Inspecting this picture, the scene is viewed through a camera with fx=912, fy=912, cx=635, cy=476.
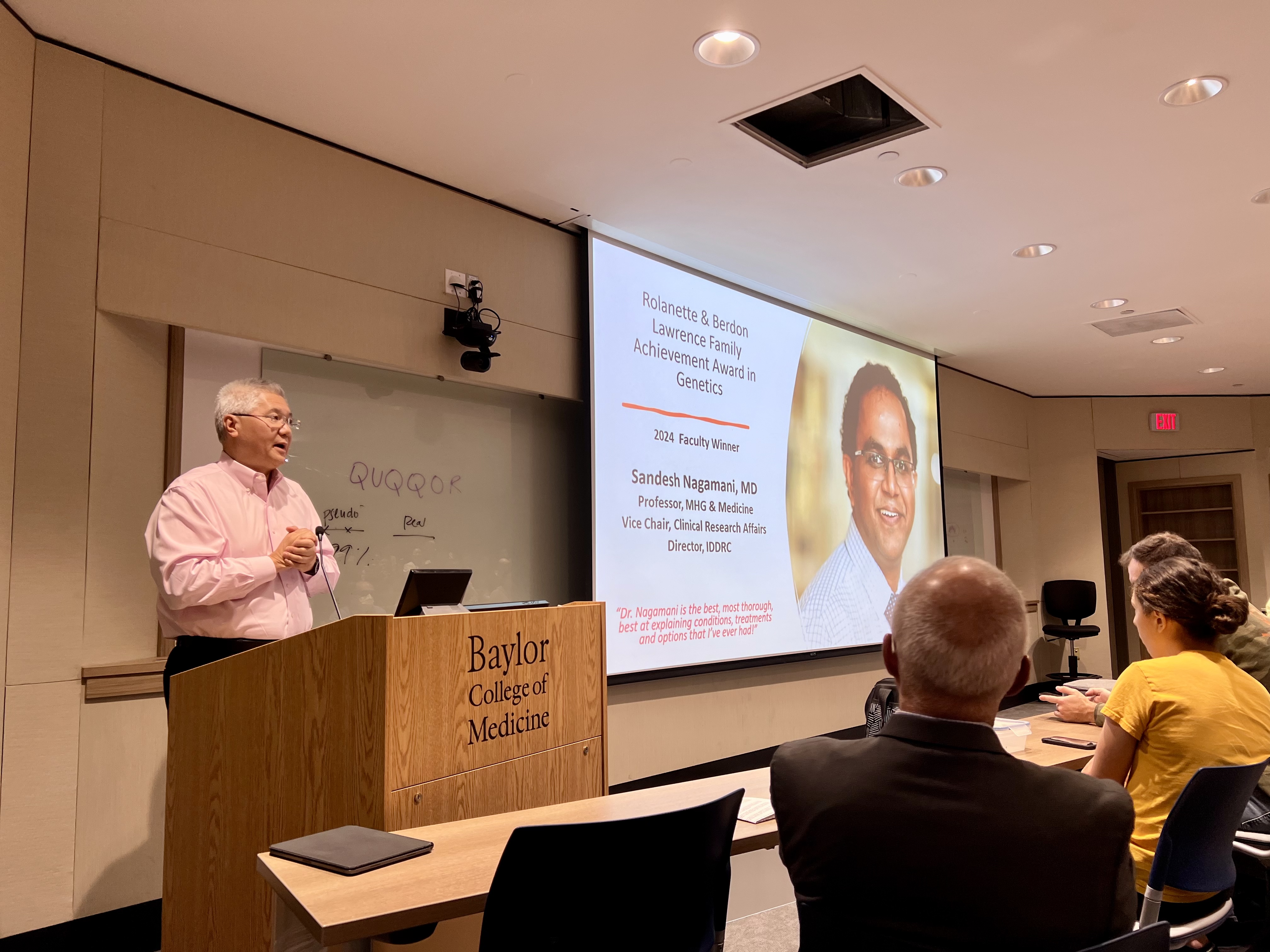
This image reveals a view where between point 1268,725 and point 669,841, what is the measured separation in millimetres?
1521

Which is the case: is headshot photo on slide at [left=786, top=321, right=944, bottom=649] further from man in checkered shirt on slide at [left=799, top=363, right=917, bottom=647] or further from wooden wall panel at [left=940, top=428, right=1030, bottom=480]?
wooden wall panel at [left=940, top=428, right=1030, bottom=480]

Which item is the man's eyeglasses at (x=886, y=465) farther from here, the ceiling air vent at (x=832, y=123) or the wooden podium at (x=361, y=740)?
the wooden podium at (x=361, y=740)

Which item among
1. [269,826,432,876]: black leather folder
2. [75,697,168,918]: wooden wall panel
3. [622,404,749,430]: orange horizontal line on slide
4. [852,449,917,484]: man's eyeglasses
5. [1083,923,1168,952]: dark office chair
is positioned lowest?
[75,697,168,918]: wooden wall panel

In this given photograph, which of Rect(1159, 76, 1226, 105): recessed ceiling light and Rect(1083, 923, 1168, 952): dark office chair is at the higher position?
Rect(1159, 76, 1226, 105): recessed ceiling light

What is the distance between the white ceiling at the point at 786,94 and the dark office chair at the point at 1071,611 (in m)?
3.84

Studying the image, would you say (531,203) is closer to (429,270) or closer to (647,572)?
(429,270)

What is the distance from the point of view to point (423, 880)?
4.52 feet

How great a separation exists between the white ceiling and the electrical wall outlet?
16.5 inches

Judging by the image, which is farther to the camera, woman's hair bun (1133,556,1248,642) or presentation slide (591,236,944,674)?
presentation slide (591,236,944,674)

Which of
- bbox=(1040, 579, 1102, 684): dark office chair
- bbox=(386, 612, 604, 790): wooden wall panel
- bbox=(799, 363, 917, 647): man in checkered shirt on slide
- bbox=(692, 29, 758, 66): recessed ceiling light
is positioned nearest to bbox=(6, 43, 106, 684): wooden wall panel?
bbox=(386, 612, 604, 790): wooden wall panel

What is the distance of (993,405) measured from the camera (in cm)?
873

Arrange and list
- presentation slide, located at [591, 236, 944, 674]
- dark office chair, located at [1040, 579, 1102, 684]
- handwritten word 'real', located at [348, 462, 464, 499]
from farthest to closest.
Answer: dark office chair, located at [1040, 579, 1102, 684], presentation slide, located at [591, 236, 944, 674], handwritten word 'real', located at [348, 462, 464, 499]

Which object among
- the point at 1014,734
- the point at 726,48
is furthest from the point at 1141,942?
the point at 726,48

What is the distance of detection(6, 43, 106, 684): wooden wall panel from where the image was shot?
289 cm
